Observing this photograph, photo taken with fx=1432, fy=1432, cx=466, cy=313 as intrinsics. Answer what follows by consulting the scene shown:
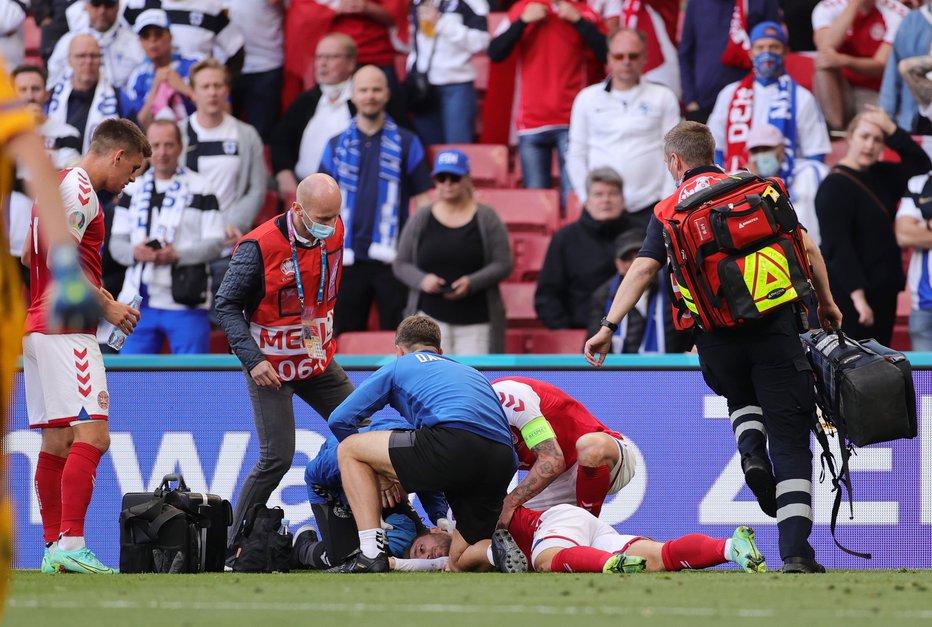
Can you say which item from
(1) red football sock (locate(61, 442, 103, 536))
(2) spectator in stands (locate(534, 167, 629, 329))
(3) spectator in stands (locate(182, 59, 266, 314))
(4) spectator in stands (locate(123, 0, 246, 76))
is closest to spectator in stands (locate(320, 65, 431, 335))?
(3) spectator in stands (locate(182, 59, 266, 314))

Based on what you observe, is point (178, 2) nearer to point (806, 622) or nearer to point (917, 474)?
point (917, 474)

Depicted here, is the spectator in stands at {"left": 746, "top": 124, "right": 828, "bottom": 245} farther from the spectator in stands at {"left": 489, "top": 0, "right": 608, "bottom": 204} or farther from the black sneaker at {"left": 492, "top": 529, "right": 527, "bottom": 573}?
the black sneaker at {"left": 492, "top": 529, "right": 527, "bottom": 573}

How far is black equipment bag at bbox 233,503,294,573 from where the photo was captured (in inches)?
308

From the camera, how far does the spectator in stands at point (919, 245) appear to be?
33.5 feet

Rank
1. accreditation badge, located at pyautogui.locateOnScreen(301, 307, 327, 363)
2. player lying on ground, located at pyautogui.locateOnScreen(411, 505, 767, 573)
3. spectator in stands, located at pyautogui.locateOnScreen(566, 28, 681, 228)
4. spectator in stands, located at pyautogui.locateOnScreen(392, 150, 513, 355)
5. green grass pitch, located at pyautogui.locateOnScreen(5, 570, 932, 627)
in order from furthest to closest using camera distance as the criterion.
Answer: spectator in stands, located at pyautogui.locateOnScreen(566, 28, 681, 228), spectator in stands, located at pyautogui.locateOnScreen(392, 150, 513, 355), accreditation badge, located at pyautogui.locateOnScreen(301, 307, 327, 363), player lying on ground, located at pyautogui.locateOnScreen(411, 505, 767, 573), green grass pitch, located at pyautogui.locateOnScreen(5, 570, 932, 627)

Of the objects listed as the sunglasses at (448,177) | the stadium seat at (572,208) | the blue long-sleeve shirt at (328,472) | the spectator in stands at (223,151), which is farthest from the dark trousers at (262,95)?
the blue long-sleeve shirt at (328,472)

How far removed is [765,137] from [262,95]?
4.60 meters

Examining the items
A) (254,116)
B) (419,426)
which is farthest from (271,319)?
(254,116)

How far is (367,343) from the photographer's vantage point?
1082 cm

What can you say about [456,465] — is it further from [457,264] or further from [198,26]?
[198,26]

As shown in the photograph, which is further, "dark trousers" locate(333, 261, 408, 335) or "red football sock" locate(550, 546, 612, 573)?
"dark trousers" locate(333, 261, 408, 335)

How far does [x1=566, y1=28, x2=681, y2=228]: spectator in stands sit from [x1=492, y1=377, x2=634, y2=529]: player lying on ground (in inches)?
150

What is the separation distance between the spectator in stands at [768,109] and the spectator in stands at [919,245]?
102cm

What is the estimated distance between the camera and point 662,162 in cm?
1136
